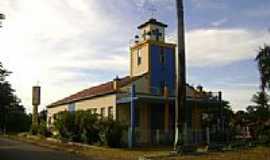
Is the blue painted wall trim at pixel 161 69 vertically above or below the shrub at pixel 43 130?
above

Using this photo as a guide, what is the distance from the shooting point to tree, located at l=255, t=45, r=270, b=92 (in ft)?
107

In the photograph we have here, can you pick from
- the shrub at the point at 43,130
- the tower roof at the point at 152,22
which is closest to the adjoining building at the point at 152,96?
the tower roof at the point at 152,22

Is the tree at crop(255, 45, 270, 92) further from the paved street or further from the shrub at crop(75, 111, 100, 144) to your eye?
the paved street

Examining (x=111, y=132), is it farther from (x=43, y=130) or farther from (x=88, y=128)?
(x=43, y=130)

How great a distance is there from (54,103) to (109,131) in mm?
24054

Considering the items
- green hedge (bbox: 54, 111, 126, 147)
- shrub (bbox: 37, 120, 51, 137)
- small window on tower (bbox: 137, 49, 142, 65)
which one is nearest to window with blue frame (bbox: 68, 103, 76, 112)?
shrub (bbox: 37, 120, 51, 137)

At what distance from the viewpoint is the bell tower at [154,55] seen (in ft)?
126

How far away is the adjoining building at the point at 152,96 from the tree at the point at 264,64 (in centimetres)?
486

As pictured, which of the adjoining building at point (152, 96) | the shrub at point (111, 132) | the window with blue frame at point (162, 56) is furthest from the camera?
the window with blue frame at point (162, 56)

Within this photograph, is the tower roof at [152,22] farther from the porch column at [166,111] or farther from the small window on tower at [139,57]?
the porch column at [166,111]

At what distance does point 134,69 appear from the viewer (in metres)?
Result: 40.5

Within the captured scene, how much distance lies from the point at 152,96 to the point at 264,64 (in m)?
8.19

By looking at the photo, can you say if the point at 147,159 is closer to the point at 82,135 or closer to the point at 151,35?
the point at 82,135

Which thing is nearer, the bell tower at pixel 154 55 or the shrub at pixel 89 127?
the shrub at pixel 89 127
